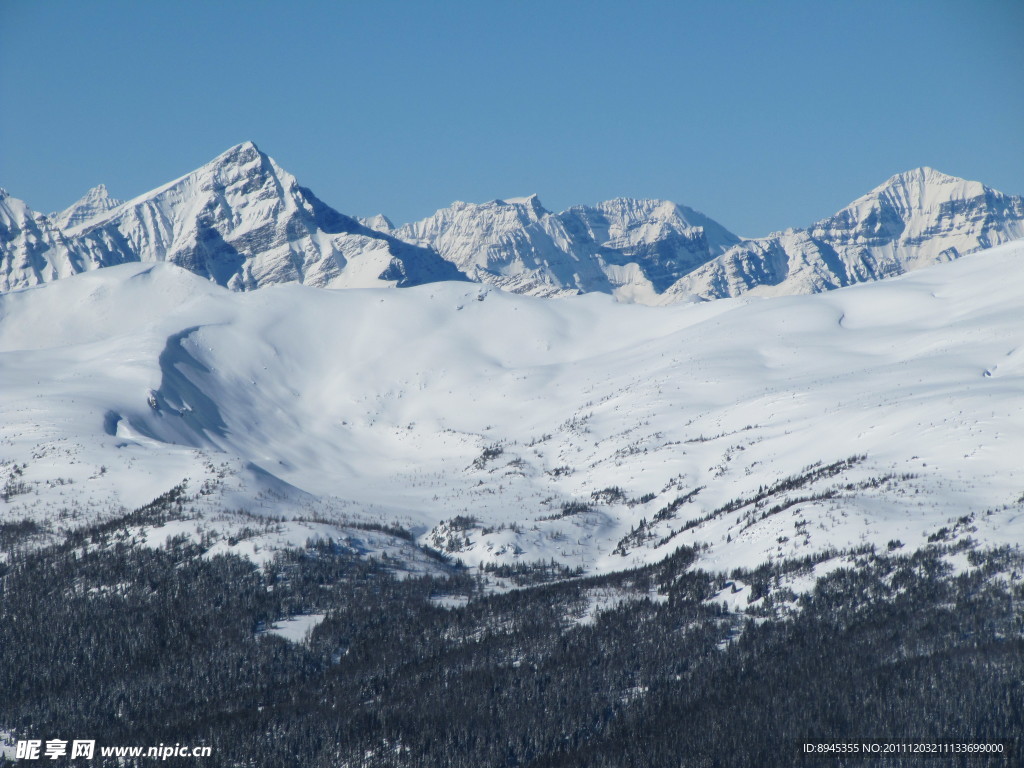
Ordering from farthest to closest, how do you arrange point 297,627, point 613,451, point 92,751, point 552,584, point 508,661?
point 613,451, point 552,584, point 297,627, point 508,661, point 92,751

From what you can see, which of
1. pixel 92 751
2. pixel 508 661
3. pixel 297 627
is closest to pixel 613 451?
pixel 297 627

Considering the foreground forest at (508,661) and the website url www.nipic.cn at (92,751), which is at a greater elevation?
the foreground forest at (508,661)

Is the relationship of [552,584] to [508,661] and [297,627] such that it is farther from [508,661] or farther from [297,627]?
[297,627]

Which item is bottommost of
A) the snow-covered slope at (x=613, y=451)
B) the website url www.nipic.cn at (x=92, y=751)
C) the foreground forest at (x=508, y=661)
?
the website url www.nipic.cn at (x=92, y=751)

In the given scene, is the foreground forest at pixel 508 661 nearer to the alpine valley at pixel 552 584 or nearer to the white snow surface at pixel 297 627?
the alpine valley at pixel 552 584

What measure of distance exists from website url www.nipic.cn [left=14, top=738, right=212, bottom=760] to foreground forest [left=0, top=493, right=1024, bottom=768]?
81cm

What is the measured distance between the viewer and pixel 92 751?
59812mm

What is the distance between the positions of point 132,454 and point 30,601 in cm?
4751

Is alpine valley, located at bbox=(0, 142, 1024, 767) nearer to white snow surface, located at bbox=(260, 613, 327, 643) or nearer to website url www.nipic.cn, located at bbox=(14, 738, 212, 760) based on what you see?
white snow surface, located at bbox=(260, 613, 327, 643)

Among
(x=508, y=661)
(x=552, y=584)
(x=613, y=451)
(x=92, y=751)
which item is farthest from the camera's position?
(x=613, y=451)

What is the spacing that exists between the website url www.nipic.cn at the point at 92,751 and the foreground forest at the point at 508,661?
805mm

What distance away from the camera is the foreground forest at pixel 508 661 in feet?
189

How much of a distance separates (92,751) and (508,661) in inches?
1011

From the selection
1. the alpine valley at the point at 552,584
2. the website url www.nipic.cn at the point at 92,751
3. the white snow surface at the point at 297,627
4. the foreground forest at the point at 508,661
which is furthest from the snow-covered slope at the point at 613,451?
the website url www.nipic.cn at the point at 92,751
